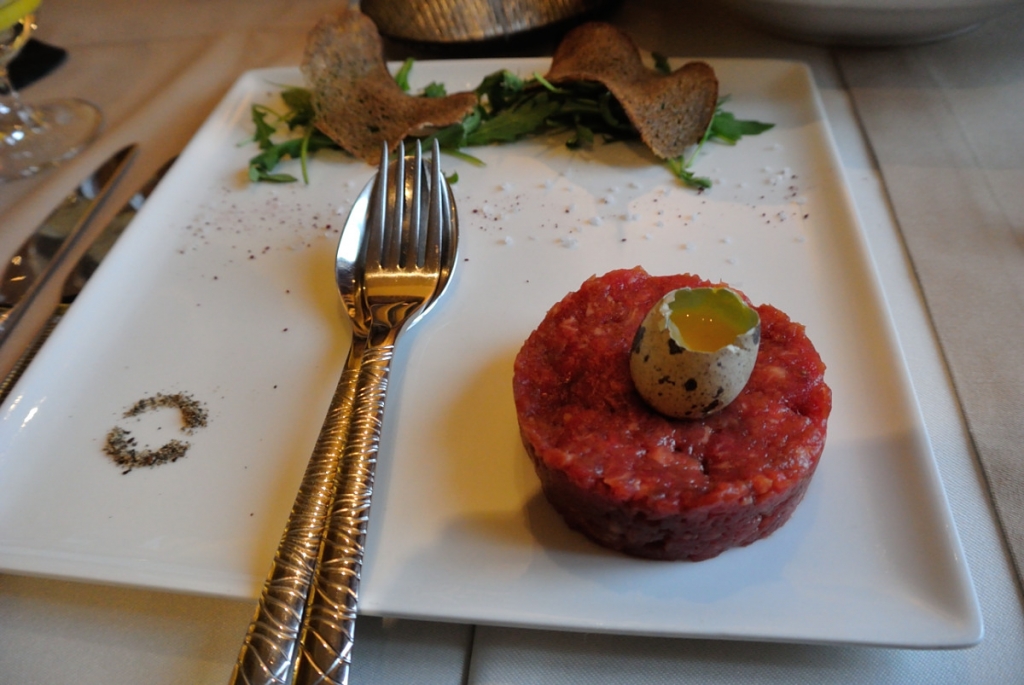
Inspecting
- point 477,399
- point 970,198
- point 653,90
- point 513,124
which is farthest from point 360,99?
point 970,198

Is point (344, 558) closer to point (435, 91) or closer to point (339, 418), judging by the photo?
point (339, 418)

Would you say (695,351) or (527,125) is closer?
(695,351)

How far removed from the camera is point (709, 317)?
3.19ft

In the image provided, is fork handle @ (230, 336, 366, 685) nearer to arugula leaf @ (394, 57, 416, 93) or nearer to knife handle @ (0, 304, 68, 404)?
knife handle @ (0, 304, 68, 404)

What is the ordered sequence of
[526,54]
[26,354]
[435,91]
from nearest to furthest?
[26,354] → [435,91] → [526,54]

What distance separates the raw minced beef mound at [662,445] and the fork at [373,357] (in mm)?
283

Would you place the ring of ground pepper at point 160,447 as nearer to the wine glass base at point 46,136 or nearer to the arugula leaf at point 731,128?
the wine glass base at point 46,136

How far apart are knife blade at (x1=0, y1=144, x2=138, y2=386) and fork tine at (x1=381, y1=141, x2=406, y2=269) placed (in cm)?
83

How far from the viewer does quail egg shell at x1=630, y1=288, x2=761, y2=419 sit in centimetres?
91

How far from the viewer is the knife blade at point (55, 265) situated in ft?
5.00

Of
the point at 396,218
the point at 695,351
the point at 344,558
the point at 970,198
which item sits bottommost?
the point at 970,198

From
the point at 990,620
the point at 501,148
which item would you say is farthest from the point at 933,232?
the point at 501,148

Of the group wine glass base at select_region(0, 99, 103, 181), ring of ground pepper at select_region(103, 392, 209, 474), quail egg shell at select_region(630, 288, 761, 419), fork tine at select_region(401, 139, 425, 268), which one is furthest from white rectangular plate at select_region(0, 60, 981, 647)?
wine glass base at select_region(0, 99, 103, 181)

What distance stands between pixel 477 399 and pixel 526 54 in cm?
161
